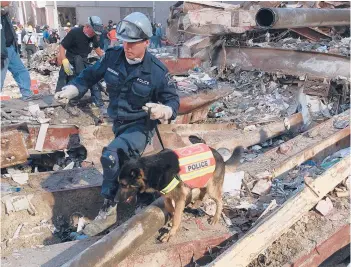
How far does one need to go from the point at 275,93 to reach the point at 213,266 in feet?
18.2

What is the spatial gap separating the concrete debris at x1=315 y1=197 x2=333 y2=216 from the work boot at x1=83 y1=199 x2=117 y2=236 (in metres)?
1.92

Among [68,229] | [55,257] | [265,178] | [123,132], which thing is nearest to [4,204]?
[68,229]

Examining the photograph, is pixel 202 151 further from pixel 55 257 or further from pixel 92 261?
pixel 55 257

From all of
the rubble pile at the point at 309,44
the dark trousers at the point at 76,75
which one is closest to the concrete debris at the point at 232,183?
the dark trousers at the point at 76,75

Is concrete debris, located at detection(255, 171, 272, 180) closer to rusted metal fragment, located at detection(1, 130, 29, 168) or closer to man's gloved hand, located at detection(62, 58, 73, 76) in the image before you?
rusted metal fragment, located at detection(1, 130, 29, 168)

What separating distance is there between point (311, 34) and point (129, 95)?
7.47 m

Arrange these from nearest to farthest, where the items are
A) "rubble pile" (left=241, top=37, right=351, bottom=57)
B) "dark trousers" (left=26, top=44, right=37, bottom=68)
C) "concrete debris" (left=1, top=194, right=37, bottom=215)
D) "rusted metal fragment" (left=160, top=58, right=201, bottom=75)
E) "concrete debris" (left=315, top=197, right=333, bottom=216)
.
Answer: "concrete debris" (left=315, top=197, right=333, bottom=216) → "concrete debris" (left=1, top=194, right=37, bottom=215) → "rubble pile" (left=241, top=37, right=351, bottom=57) → "rusted metal fragment" (left=160, top=58, right=201, bottom=75) → "dark trousers" (left=26, top=44, right=37, bottom=68)

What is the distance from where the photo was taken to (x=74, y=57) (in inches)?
253

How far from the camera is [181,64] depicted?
9.05m

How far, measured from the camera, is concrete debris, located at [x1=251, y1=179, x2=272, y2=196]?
12.9ft

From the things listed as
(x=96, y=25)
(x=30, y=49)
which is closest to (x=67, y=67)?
(x=96, y=25)

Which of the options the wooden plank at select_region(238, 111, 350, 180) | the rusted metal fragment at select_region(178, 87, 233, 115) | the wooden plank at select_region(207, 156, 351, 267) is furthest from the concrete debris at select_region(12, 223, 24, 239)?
the rusted metal fragment at select_region(178, 87, 233, 115)

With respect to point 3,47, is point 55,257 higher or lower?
lower

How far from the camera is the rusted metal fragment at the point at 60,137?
502 cm
